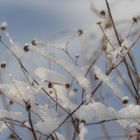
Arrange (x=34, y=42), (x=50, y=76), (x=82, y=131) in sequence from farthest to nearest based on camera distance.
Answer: (x=34, y=42) < (x=50, y=76) < (x=82, y=131)

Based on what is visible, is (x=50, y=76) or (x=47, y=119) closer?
(x=47, y=119)

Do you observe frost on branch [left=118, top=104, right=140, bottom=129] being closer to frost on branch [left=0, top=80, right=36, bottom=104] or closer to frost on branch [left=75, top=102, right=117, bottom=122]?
frost on branch [left=75, top=102, right=117, bottom=122]

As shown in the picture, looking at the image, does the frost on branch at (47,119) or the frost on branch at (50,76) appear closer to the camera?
the frost on branch at (47,119)

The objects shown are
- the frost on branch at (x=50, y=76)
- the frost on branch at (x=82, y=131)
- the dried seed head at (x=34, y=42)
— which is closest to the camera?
the frost on branch at (x=82, y=131)

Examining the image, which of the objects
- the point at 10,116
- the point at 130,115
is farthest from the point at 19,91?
the point at 130,115

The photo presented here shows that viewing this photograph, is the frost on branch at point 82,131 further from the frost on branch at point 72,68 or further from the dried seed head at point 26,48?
the dried seed head at point 26,48

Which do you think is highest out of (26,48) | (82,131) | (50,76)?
(26,48)

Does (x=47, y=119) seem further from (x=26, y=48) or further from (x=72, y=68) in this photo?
(x=26, y=48)

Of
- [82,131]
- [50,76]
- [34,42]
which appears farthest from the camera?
[34,42]

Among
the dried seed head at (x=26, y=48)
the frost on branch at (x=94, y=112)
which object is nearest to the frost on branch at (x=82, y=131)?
the frost on branch at (x=94, y=112)

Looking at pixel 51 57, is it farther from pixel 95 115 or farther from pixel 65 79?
pixel 95 115

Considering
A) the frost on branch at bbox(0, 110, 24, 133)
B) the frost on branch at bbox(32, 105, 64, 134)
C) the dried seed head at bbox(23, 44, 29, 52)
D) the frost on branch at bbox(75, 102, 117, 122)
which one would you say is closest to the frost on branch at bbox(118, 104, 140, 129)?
the frost on branch at bbox(75, 102, 117, 122)

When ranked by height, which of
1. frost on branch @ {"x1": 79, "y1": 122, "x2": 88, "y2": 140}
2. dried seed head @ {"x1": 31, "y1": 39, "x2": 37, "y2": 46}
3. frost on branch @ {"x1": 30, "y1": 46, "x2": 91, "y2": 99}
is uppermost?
dried seed head @ {"x1": 31, "y1": 39, "x2": 37, "y2": 46}
